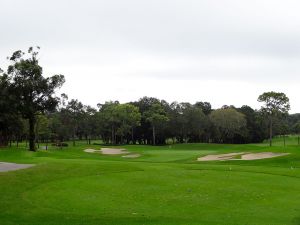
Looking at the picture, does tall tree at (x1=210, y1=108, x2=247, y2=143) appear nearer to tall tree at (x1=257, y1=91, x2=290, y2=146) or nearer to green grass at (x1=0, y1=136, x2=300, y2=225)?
tall tree at (x1=257, y1=91, x2=290, y2=146)

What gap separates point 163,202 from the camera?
59.2ft

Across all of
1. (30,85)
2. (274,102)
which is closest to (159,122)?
(274,102)

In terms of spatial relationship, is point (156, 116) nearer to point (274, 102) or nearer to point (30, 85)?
point (274, 102)

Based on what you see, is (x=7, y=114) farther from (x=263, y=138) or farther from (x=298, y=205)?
(x=263, y=138)

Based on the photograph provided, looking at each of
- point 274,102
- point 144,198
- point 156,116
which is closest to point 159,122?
point 156,116

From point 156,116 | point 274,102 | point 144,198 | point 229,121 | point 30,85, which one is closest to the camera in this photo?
point 144,198

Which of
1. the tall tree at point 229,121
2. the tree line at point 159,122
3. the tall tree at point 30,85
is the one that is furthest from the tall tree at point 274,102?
the tall tree at point 30,85

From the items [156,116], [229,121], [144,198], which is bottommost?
[144,198]

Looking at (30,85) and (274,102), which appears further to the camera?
(274,102)

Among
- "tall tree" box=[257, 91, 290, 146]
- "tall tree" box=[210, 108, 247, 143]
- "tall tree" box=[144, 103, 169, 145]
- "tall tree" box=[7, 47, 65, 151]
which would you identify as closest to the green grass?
"tall tree" box=[7, 47, 65, 151]

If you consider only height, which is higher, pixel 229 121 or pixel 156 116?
pixel 156 116

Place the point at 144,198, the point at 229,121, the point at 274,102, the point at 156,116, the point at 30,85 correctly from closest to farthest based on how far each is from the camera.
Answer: the point at 144,198 → the point at 30,85 → the point at 274,102 → the point at 156,116 → the point at 229,121

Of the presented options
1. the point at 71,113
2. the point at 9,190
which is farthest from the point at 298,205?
the point at 71,113

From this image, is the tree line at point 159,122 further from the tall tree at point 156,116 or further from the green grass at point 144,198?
the green grass at point 144,198
